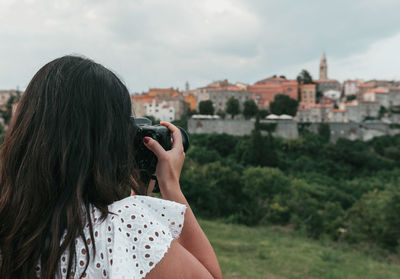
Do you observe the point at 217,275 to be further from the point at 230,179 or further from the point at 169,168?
the point at 230,179

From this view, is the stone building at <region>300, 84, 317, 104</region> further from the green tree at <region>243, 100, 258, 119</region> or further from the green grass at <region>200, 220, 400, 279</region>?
the green grass at <region>200, 220, 400, 279</region>

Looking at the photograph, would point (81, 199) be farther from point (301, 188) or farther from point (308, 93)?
point (308, 93)

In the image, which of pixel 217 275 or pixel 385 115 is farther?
pixel 385 115

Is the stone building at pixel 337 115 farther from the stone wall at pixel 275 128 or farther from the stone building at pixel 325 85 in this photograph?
the stone building at pixel 325 85

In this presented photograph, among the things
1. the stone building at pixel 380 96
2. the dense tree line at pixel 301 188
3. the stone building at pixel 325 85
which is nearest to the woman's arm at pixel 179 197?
the dense tree line at pixel 301 188

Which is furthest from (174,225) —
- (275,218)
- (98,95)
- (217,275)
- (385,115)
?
(385,115)

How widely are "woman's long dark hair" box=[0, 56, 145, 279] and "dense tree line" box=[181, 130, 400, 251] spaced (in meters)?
10.9

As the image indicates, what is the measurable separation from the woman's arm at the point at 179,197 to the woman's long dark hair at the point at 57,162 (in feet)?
0.28

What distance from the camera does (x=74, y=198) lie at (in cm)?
65

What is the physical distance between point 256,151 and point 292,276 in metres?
19.7

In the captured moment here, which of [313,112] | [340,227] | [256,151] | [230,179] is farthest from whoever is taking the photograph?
[313,112]

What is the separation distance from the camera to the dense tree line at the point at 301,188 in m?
11.2

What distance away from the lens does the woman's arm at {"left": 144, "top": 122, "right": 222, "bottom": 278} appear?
2.37 ft

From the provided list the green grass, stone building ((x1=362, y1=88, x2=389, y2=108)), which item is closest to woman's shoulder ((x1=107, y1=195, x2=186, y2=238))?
the green grass
